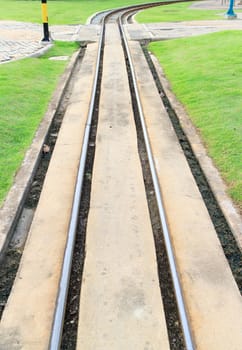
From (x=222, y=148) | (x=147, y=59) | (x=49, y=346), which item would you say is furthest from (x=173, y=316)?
(x=147, y=59)

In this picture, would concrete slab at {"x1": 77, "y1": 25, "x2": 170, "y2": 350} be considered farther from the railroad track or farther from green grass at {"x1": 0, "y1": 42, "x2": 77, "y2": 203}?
green grass at {"x1": 0, "y1": 42, "x2": 77, "y2": 203}

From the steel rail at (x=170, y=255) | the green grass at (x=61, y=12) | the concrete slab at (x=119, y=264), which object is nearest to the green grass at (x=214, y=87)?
the steel rail at (x=170, y=255)

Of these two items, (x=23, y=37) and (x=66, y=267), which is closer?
(x=66, y=267)

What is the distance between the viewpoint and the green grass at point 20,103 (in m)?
7.19

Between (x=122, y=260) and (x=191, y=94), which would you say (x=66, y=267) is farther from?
(x=191, y=94)

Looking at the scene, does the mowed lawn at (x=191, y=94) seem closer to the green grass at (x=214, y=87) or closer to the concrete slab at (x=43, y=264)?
the green grass at (x=214, y=87)

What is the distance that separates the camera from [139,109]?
9758mm

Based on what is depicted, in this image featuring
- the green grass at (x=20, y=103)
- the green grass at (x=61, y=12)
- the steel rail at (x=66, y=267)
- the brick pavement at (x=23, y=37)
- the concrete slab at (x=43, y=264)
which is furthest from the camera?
the green grass at (x=61, y=12)

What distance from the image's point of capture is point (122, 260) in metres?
4.73

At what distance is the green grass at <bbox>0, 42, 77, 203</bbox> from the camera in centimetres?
719

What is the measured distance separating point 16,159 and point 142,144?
7.38 ft

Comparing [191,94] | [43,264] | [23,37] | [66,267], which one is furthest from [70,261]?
[23,37]

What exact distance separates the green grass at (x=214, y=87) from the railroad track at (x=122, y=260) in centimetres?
66

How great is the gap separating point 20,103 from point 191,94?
13.3 ft
